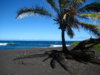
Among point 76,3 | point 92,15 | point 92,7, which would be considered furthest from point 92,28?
point 76,3

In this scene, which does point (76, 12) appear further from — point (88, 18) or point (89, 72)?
point (89, 72)

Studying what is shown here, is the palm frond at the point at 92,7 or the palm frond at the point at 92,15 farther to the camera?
the palm frond at the point at 92,7

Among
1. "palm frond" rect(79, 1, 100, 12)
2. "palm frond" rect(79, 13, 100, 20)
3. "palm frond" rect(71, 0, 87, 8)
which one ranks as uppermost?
"palm frond" rect(71, 0, 87, 8)

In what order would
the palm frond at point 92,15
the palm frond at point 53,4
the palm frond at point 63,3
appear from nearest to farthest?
1. the palm frond at point 92,15
2. the palm frond at point 63,3
3. the palm frond at point 53,4

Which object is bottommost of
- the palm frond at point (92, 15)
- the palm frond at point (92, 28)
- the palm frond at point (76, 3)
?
the palm frond at point (92, 28)

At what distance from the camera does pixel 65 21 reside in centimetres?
1059

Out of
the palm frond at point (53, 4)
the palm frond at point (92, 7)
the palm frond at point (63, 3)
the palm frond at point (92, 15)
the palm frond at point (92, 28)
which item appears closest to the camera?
the palm frond at point (92, 15)

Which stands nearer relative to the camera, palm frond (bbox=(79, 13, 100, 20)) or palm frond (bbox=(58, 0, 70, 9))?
palm frond (bbox=(79, 13, 100, 20))

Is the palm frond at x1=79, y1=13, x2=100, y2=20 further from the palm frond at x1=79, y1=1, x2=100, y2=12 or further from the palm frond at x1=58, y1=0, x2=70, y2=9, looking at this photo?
the palm frond at x1=58, y1=0, x2=70, y2=9

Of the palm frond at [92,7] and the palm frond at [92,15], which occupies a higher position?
the palm frond at [92,7]

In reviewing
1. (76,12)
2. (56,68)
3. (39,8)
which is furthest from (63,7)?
(56,68)

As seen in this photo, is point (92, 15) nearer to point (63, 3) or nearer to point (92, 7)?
point (92, 7)

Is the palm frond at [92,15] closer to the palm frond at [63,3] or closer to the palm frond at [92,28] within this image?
the palm frond at [92,28]

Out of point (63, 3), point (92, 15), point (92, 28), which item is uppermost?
point (63, 3)
